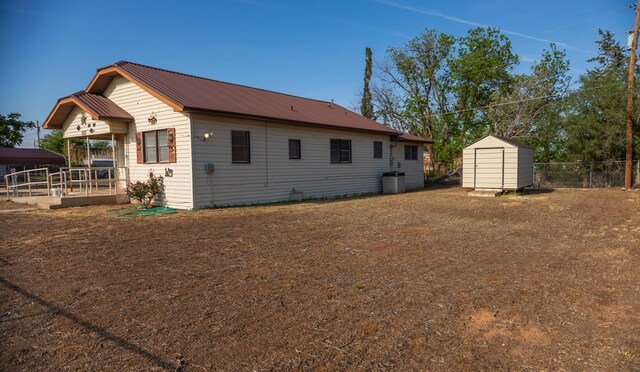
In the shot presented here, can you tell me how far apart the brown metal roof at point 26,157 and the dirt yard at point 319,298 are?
103 feet

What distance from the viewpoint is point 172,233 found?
7.77 meters

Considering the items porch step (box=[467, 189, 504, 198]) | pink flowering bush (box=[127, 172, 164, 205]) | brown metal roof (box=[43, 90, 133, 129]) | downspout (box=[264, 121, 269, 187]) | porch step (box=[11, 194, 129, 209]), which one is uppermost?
brown metal roof (box=[43, 90, 133, 129])

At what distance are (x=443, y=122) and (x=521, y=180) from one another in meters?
15.6

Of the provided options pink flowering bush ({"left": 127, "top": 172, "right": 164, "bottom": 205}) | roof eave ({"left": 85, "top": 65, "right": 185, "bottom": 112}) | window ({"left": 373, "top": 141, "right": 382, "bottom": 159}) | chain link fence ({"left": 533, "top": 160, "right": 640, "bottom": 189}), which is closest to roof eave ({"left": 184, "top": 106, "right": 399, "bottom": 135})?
roof eave ({"left": 85, "top": 65, "right": 185, "bottom": 112})

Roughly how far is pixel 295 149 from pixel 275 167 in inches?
53.1

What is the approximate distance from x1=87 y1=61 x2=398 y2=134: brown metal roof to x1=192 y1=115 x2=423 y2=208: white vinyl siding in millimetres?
423

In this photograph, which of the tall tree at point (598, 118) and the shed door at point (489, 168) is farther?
the tall tree at point (598, 118)

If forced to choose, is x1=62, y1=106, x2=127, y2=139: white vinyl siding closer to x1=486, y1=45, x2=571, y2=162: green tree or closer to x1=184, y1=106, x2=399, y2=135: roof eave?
x1=184, y1=106, x2=399, y2=135: roof eave

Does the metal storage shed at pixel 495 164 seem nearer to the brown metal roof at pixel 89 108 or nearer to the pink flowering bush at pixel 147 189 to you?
the pink flowering bush at pixel 147 189

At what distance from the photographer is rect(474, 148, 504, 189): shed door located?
51.5 ft

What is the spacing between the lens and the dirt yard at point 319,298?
114 inches

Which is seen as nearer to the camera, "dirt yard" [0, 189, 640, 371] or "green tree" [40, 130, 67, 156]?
"dirt yard" [0, 189, 640, 371]

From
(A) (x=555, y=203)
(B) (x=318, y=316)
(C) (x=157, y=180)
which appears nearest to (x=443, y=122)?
(A) (x=555, y=203)

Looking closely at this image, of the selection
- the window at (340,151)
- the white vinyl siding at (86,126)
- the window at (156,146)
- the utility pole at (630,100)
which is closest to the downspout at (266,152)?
the window at (156,146)
